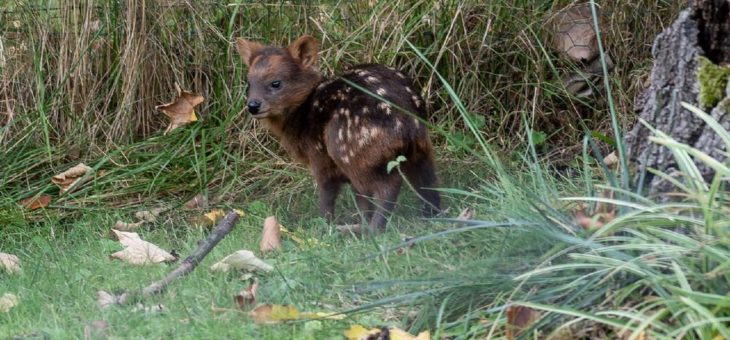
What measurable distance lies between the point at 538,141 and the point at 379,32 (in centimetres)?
120

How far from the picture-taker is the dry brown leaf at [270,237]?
5.36 meters

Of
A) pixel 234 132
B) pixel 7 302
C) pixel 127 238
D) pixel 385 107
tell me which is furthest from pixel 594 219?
pixel 234 132

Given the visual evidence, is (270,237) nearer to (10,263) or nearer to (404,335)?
(10,263)

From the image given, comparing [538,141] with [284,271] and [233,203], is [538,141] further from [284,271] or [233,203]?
[284,271]

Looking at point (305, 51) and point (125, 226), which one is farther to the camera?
point (305, 51)

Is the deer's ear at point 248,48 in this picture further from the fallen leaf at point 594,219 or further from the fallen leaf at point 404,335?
the fallen leaf at point 404,335

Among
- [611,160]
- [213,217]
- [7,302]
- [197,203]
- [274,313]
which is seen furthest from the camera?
[197,203]

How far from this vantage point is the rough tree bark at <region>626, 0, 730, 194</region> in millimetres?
4082

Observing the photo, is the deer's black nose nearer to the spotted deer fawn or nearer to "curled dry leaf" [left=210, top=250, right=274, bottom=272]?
the spotted deer fawn

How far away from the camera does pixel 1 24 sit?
24.8 feet

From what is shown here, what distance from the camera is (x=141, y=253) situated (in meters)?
5.52

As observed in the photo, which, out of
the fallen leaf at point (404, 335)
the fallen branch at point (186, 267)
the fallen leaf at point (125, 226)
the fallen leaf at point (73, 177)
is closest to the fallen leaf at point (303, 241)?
the fallen branch at point (186, 267)

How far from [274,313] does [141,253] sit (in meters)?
1.68

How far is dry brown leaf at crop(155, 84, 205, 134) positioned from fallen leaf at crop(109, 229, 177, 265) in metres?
1.63
